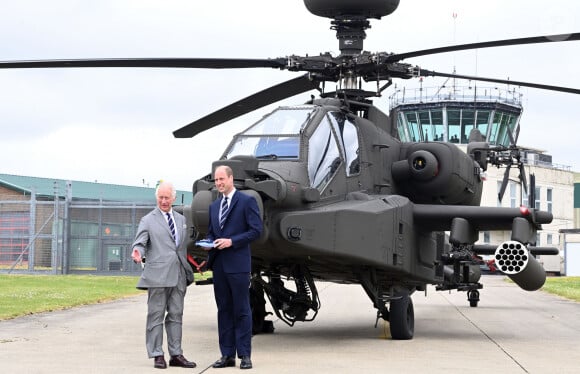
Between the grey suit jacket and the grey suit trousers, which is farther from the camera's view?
the grey suit jacket

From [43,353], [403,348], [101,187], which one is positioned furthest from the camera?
[101,187]

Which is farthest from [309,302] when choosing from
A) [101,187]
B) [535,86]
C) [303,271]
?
[101,187]

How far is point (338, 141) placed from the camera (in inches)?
516

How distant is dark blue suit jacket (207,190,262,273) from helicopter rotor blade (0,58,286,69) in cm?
356

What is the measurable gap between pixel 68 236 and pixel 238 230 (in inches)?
1148

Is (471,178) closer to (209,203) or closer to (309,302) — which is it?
(309,302)

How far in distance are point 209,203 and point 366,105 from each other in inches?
159

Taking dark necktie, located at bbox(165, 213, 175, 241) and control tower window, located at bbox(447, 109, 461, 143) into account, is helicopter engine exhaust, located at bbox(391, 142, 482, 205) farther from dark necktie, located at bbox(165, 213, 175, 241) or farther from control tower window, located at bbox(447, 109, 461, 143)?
control tower window, located at bbox(447, 109, 461, 143)

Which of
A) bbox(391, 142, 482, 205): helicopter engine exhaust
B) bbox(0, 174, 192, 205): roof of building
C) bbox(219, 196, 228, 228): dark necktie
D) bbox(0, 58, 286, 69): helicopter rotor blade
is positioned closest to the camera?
bbox(219, 196, 228, 228): dark necktie

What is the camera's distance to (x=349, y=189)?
13031 mm

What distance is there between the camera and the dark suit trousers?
10.1m

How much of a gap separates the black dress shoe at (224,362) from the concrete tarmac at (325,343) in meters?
0.08

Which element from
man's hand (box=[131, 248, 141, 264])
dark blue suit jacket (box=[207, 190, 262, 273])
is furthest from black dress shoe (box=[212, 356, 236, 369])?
man's hand (box=[131, 248, 141, 264])

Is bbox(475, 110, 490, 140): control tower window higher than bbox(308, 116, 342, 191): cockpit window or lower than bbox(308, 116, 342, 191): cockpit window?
higher
